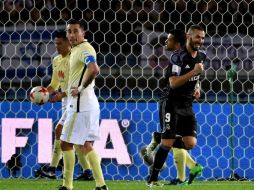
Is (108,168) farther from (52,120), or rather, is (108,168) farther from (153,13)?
(153,13)

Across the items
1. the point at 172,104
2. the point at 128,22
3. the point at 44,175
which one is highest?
the point at 128,22

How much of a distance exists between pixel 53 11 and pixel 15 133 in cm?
141

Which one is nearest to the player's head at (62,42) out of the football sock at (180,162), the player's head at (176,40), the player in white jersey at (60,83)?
the player in white jersey at (60,83)

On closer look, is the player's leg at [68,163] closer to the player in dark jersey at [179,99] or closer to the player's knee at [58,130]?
the player in dark jersey at [179,99]

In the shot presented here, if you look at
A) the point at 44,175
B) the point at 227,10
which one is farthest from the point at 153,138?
the point at 227,10

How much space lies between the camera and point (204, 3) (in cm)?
947

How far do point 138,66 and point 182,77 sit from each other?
2.10 m

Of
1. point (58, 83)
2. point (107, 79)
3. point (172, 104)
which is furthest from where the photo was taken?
point (107, 79)

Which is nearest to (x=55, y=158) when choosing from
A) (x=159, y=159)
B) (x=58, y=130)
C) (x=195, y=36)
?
(x=58, y=130)

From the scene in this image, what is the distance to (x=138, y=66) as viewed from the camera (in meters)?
9.30

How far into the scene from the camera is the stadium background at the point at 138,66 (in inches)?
354

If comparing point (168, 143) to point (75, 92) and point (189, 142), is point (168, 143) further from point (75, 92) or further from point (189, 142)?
point (75, 92)

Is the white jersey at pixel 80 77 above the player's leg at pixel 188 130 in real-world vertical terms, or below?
above

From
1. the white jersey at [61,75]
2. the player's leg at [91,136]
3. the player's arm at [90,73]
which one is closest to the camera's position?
the player's arm at [90,73]
